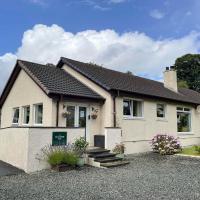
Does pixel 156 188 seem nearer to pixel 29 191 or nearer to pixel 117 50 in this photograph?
pixel 29 191

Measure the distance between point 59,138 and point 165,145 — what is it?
271 inches

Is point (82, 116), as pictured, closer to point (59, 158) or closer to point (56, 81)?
point (56, 81)

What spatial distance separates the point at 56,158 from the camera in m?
10.5

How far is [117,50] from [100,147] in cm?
1948

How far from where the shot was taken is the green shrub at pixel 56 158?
10508mm

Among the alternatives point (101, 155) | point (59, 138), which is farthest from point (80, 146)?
point (101, 155)

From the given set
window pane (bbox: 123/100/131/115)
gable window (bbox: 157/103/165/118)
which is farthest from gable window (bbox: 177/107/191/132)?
window pane (bbox: 123/100/131/115)

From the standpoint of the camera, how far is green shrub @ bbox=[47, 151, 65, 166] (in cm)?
1051

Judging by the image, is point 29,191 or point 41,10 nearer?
point 29,191

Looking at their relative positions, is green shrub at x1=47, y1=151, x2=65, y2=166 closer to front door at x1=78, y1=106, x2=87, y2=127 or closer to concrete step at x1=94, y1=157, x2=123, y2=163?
concrete step at x1=94, y1=157, x2=123, y2=163

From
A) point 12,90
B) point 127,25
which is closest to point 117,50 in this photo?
point 127,25

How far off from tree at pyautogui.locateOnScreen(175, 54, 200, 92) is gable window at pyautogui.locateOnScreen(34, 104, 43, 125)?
3947cm

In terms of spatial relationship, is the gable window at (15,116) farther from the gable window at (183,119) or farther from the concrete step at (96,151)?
the gable window at (183,119)

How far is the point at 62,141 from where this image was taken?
1155 cm
